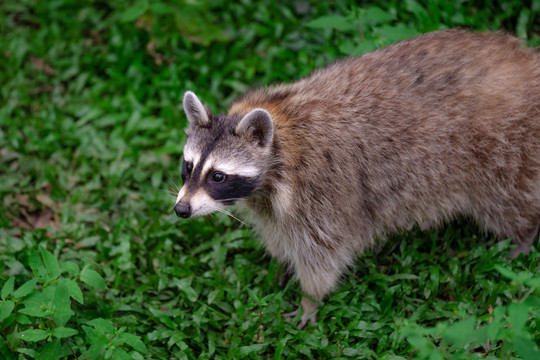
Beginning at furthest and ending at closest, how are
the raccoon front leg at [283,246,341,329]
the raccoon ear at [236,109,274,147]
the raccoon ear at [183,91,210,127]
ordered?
the raccoon front leg at [283,246,341,329] < the raccoon ear at [183,91,210,127] < the raccoon ear at [236,109,274,147]

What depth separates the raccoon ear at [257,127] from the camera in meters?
3.14

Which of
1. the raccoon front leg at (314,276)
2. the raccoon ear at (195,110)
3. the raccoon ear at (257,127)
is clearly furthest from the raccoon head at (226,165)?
the raccoon front leg at (314,276)

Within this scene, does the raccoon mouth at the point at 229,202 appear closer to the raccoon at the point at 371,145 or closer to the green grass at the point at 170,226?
the raccoon at the point at 371,145

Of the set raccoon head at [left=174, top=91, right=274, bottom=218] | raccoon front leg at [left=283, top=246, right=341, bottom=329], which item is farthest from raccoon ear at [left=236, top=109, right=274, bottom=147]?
raccoon front leg at [left=283, top=246, right=341, bottom=329]

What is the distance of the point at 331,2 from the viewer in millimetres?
Answer: 5539

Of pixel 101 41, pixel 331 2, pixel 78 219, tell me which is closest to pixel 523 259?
pixel 331 2

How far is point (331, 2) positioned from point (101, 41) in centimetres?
265

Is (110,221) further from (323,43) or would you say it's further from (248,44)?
(323,43)

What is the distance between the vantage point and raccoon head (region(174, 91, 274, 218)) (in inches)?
127

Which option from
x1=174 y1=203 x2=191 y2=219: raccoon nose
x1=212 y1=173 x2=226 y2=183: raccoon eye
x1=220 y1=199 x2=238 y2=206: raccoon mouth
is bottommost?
x1=220 y1=199 x2=238 y2=206: raccoon mouth

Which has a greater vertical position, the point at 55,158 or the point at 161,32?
the point at 161,32

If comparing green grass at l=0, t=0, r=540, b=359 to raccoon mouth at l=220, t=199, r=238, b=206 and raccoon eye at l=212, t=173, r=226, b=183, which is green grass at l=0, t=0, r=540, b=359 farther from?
raccoon eye at l=212, t=173, r=226, b=183

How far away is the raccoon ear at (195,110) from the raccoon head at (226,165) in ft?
0.42

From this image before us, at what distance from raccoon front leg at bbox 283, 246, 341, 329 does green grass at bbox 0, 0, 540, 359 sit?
11 centimetres
